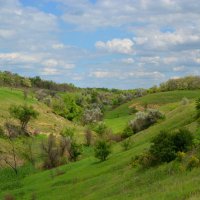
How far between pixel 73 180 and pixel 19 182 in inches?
613

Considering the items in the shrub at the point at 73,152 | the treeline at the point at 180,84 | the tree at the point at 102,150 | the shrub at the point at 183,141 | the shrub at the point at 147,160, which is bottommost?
the shrub at the point at 73,152

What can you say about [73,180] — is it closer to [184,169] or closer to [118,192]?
[118,192]

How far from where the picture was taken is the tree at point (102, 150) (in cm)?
5123

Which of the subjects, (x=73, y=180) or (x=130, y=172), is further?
(x=73, y=180)

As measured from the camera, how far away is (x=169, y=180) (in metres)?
25.1

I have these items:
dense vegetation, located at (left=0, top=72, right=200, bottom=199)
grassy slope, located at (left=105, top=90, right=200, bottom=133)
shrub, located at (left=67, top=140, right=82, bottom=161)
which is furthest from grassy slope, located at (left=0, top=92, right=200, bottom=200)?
grassy slope, located at (left=105, top=90, right=200, bottom=133)

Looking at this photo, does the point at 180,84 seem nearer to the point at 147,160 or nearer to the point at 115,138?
the point at 115,138

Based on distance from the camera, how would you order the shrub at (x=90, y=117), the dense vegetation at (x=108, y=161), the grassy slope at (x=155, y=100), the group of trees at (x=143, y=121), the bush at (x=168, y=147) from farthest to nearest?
the grassy slope at (x=155, y=100) → the shrub at (x=90, y=117) → the group of trees at (x=143, y=121) → the bush at (x=168, y=147) → the dense vegetation at (x=108, y=161)

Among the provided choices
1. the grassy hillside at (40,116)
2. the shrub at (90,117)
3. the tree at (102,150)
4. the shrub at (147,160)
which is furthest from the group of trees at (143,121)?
the shrub at (90,117)

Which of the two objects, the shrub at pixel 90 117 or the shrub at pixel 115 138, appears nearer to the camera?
the shrub at pixel 115 138

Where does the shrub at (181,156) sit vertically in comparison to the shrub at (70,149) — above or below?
above

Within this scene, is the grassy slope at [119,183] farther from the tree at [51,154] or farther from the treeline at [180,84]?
the treeline at [180,84]

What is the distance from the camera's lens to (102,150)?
168ft

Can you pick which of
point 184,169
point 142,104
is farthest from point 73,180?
point 142,104
